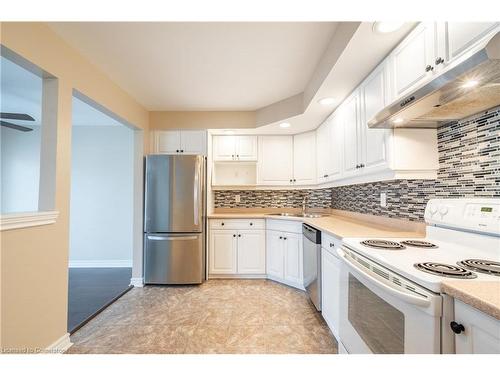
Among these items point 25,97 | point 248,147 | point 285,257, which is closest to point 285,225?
point 285,257

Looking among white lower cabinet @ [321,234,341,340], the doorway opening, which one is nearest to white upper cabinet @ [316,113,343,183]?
white lower cabinet @ [321,234,341,340]

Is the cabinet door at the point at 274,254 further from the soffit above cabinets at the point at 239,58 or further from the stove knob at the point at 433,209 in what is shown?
the stove knob at the point at 433,209

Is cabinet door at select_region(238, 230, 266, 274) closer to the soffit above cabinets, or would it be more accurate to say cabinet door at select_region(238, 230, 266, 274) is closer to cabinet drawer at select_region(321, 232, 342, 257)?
cabinet drawer at select_region(321, 232, 342, 257)

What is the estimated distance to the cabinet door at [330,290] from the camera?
1.74 m

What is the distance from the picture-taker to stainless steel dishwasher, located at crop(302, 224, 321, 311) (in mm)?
2103

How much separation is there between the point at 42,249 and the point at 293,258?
2.38 meters

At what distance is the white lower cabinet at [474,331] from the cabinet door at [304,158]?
267 centimetres

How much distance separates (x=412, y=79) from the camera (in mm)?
1312

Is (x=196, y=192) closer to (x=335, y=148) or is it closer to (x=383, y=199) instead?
(x=335, y=148)

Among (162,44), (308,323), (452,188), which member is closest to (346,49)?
(452,188)

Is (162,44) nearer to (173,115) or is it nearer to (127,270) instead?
(173,115)

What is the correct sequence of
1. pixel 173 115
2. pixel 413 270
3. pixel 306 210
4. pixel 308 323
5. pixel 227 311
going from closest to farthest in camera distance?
pixel 413 270 → pixel 308 323 → pixel 227 311 → pixel 173 115 → pixel 306 210

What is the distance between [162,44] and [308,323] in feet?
8.76

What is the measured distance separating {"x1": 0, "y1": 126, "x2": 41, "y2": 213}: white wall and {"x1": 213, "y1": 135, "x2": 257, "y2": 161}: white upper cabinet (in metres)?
3.08
